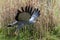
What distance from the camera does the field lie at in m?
5.18

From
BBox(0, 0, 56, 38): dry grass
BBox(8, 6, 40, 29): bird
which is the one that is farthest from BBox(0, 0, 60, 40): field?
BBox(8, 6, 40, 29): bird

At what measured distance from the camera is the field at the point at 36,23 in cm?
518

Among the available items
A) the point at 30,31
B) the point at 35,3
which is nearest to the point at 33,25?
the point at 30,31

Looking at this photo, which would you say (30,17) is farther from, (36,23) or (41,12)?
(41,12)

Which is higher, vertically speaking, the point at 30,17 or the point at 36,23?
the point at 30,17

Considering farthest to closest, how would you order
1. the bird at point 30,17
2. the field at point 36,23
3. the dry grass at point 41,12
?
1. the dry grass at point 41,12
2. the field at point 36,23
3. the bird at point 30,17

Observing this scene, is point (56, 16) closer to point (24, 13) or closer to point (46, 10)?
point (46, 10)

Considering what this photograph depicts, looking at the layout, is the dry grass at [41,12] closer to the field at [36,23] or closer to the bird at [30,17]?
the field at [36,23]

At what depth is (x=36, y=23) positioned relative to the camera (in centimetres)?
527

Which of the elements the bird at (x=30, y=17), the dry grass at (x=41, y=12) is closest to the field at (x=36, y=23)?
the dry grass at (x=41, y=12)

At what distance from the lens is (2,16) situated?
212 inches

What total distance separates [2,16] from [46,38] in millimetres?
1116

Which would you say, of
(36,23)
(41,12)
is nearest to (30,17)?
(36,23)

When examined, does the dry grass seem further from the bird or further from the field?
the bird
